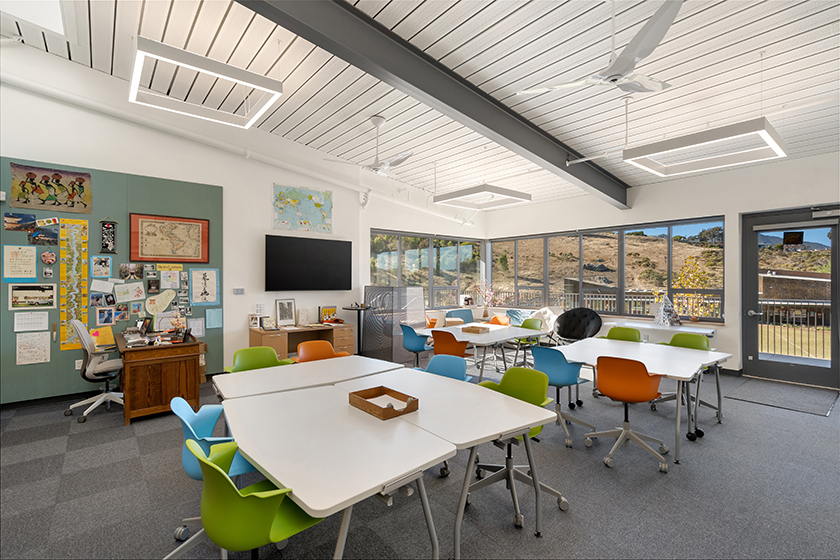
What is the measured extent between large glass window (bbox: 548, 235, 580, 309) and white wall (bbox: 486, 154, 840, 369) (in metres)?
0.80

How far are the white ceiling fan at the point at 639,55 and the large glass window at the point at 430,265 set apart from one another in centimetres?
532

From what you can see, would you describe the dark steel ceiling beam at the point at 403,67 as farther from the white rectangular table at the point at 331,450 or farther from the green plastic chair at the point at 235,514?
the green plastic chair at the point at 235,514

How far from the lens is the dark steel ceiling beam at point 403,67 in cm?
289

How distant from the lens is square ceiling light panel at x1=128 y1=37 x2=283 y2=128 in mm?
2861

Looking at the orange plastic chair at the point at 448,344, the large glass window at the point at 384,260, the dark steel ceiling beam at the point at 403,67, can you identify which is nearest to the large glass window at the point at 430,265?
the large glass window at the point at 384,260

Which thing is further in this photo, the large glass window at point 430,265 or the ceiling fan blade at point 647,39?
the large glass window at point 430,265

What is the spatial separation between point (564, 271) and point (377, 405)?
7227 millimetres

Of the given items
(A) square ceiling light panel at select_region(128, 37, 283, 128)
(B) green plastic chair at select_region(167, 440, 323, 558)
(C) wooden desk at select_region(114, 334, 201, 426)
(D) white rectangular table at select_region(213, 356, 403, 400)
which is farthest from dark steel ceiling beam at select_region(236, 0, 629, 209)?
(C) wooden desk at select_region(114, 334, 201, 426)

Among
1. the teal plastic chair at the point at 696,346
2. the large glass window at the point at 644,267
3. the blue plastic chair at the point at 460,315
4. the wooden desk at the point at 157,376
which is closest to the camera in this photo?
the wooden desk at the point at 157,376

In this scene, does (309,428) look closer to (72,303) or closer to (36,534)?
(36,534)

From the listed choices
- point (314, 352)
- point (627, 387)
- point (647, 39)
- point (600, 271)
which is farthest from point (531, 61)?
point (600, 271)

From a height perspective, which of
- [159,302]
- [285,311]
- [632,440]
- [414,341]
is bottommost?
[632,440]

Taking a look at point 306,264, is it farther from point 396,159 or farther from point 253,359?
point 253,359

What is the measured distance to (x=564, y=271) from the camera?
850 centimetres
